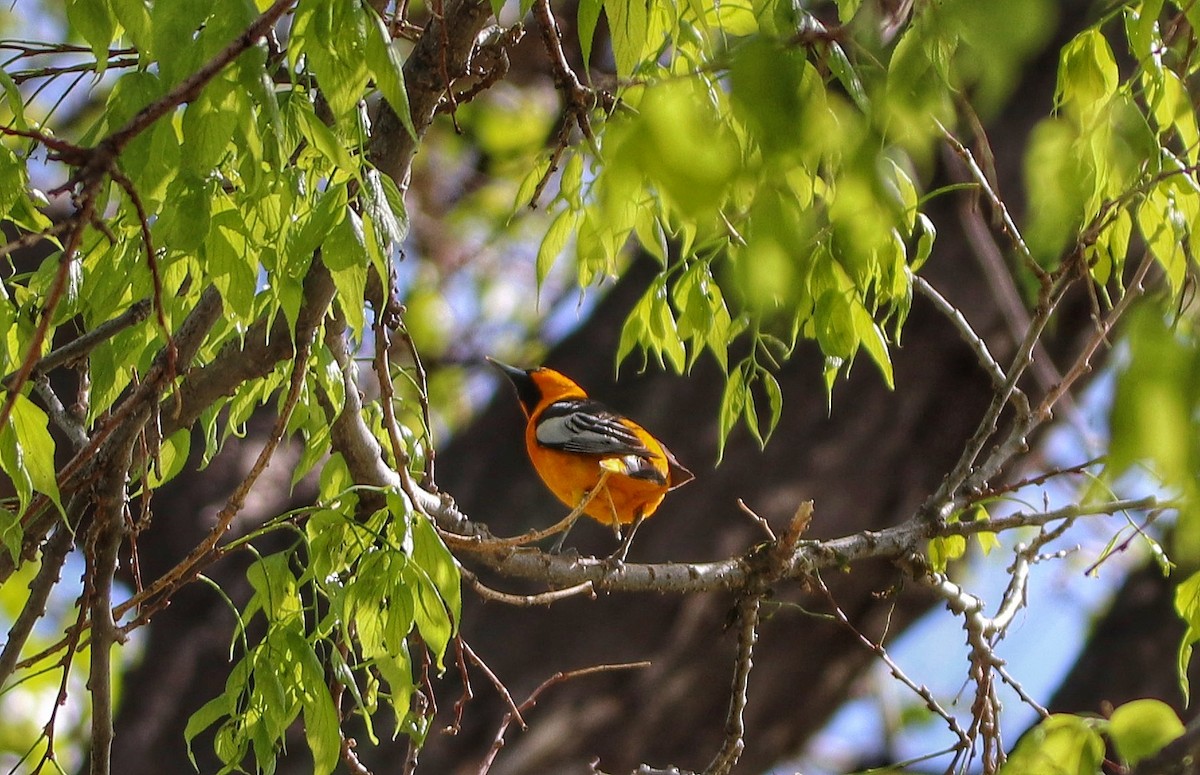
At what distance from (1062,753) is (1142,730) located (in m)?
0.10

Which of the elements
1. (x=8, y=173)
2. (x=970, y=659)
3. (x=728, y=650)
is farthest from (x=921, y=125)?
(x=728, y=650)

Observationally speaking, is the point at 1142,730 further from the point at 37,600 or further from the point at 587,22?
the point at 37,600

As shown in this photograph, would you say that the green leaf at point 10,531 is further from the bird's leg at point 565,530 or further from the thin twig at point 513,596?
the bird's leg at point 565,530

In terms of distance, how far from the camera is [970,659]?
8.44 feet

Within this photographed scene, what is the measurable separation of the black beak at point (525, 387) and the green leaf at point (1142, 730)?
349cm

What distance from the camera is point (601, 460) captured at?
3924 millimetres

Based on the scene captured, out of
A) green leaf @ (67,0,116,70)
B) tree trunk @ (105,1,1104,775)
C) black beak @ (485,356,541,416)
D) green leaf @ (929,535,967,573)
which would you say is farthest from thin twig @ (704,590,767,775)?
black beak @ (485,356,541,416)

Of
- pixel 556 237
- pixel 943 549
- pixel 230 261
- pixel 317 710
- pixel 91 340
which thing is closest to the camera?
pixel 230 261

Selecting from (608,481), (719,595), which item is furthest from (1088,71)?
(719,595)

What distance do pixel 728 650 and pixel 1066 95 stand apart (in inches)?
108

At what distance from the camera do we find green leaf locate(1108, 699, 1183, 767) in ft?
4.67

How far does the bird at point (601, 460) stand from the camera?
393 centimetres

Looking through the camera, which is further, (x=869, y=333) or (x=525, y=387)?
(x=525, y=387)

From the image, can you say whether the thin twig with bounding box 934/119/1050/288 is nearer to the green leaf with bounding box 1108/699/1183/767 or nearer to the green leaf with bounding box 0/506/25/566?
the green leaf with bounding box 1108/699/1183/767
